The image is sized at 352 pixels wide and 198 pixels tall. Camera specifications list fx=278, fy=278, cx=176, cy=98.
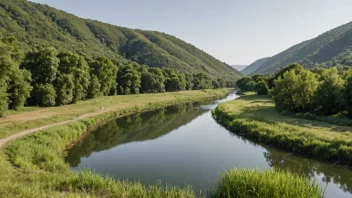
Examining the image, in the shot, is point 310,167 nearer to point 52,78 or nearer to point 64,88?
point 52,78

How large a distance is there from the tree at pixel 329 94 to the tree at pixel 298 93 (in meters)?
2.81

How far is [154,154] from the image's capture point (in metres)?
31.5

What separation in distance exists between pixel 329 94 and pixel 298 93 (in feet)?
20.8

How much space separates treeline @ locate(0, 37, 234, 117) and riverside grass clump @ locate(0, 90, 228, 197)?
38.9ft

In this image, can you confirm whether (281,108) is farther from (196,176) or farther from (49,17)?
(49,17)

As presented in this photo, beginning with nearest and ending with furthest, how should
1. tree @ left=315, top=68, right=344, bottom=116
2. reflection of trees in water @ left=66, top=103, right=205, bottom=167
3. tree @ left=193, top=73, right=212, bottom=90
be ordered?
reflection of trees in water @ left=66, top=103, right=205, bottom=167, tree @ left=315, top=68, right=344, bottom=116, tree @ left=193, top=73, right=212, bottom=90

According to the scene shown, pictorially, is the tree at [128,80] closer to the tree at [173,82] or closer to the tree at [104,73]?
the tree at [104,73]

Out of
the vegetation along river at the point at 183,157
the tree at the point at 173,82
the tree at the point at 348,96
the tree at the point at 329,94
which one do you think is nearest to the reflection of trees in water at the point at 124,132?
the vegetation along river at the point at 183,157

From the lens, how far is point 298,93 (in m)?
52.1

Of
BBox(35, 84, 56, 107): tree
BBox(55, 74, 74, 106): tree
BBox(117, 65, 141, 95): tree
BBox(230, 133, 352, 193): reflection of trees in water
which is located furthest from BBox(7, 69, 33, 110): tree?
BBox(117, 65, 141, 95): tree

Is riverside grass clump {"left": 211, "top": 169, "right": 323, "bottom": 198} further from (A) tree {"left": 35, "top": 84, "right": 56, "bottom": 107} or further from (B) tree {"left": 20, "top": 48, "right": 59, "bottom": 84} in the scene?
(B) tree {"left": 20, "top": 48, "right": 59, "bottom": 84}

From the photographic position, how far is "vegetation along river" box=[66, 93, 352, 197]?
23.2 meters

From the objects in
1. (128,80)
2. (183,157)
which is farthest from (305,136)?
(128,80)

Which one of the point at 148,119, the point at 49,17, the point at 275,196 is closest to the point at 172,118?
the point at 148,119
